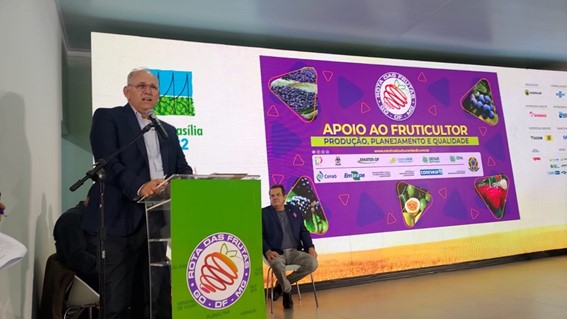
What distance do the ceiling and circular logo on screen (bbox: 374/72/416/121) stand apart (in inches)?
19.2

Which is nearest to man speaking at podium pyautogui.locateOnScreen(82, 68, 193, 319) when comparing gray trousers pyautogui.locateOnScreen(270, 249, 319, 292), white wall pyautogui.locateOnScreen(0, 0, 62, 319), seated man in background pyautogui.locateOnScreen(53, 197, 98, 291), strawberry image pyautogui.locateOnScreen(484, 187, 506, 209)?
white wall pyautogui.locateOnScreen(0, 0, 62, 319)

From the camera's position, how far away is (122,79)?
478 cm

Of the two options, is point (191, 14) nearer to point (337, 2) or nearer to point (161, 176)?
point (337, 2)

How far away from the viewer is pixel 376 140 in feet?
19.6

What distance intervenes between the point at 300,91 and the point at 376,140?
120 centimetres

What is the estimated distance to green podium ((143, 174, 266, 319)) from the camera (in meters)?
1.70

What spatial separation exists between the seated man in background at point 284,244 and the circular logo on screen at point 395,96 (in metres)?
2.12

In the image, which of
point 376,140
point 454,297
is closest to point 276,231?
point 454,297

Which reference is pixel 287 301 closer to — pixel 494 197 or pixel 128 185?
pixel 128 185

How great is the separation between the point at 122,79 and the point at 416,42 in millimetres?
3826

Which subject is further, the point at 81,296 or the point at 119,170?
the point at 81,296

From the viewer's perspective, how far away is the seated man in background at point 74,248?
2.82m

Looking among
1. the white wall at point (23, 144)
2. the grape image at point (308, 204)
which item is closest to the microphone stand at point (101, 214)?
the white wall at point (23, 144)

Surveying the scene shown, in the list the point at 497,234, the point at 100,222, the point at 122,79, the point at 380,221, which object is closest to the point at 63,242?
the point at 100,222
